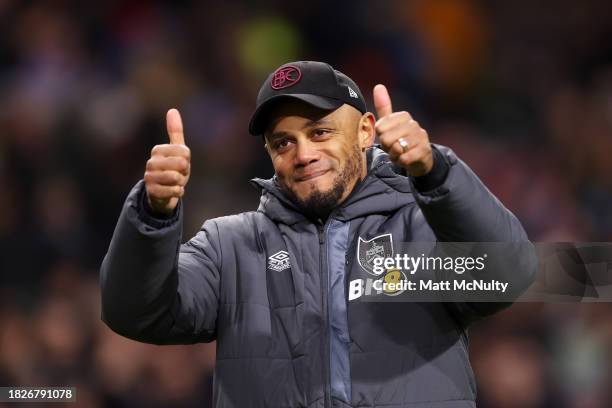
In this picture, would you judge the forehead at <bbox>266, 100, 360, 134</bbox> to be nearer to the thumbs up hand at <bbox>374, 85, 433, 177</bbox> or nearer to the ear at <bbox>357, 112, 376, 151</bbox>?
the ear at <bbox>357, 112, 376, 151</bbox>

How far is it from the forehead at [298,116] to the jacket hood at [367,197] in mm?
147

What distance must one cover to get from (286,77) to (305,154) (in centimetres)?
20

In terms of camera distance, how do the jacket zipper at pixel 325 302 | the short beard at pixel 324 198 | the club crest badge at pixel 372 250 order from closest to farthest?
the jacket zipper at pixel 325 302, the club crest badge at pixel 372 250, the short beard at pixel 324 198

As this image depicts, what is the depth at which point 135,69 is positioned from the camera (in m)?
5.11

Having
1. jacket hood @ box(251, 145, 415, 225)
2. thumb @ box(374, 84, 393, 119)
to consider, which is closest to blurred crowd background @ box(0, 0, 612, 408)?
jacket hood @ box(251, 145, 415, 225)

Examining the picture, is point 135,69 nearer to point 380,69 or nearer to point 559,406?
point 380,69

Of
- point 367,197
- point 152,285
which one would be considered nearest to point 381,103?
point 367,197

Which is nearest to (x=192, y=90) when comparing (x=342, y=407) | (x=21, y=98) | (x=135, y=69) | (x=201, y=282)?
(x=135, y=69)

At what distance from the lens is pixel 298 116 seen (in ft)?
7.74

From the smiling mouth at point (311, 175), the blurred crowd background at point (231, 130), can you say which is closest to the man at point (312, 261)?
the smiling mouth at point (311, 175)

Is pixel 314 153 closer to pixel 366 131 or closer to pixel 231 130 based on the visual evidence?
pixel 366 131

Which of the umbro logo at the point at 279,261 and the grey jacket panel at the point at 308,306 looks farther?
the umbro logo at the point at 279,261

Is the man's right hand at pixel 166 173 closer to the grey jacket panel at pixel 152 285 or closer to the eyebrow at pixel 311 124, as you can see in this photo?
the grey jacket panel at pixel 152 285

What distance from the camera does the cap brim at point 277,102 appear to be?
2.33 metres
